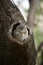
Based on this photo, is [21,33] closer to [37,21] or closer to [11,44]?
[11,44]

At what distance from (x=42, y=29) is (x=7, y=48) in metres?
4.17

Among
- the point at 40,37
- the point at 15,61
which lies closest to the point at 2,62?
the point at 15,61

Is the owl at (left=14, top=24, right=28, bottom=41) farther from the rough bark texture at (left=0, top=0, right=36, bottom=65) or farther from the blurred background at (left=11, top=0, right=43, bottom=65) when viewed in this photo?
the blurred background at (left=11, top=0, right=43, bottom=65)

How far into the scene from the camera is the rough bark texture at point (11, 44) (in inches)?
28.8

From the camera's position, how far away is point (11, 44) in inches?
28.8

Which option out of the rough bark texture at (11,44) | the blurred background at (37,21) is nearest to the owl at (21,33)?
the rough bark texture at (11,44)

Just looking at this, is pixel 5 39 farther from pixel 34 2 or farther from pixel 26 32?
pixel 34 2

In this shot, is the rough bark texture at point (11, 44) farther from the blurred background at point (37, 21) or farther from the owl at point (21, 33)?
the blurred background at point (37, 21)

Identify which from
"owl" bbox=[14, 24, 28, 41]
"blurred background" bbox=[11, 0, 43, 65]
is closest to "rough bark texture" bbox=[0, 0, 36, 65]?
"owl" bbox=[14, 24, 28, 41]

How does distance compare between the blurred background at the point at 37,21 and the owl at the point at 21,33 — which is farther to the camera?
the blurred background at the point at 37,21

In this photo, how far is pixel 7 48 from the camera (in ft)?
2.48

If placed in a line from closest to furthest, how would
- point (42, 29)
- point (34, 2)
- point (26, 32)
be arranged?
point (26, 32)
point (34, 2)
point (42, 29)

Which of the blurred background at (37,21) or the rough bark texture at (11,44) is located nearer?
the rough bark texture at (11,44)

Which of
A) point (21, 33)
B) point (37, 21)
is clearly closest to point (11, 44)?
point (21, 33)
